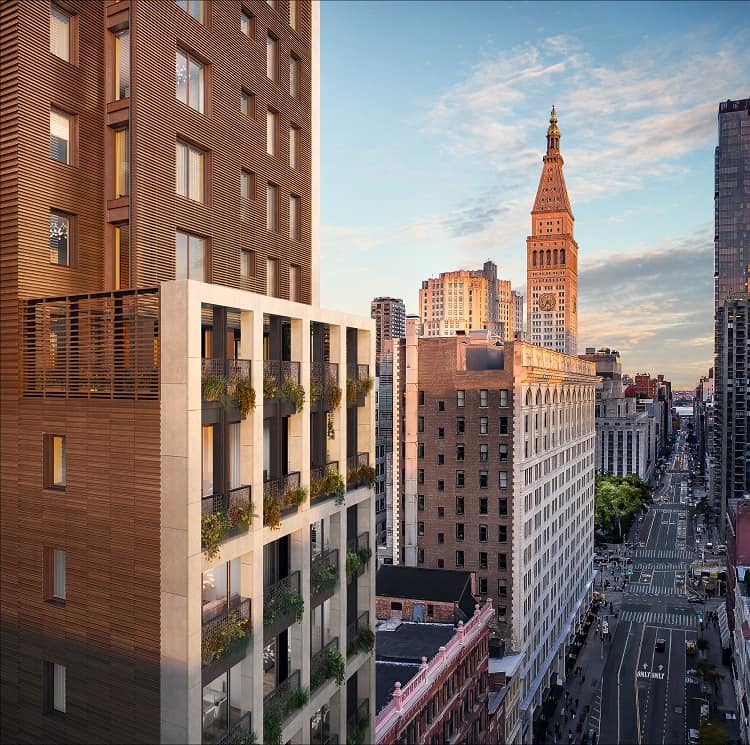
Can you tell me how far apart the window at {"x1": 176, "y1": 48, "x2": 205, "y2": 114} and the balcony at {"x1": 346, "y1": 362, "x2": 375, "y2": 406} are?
1291 cm

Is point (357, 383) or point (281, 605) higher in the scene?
point (357, 383)

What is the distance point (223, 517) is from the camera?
23.2 m

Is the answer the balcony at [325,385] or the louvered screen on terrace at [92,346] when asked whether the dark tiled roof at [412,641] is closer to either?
the balcony at [325,385]

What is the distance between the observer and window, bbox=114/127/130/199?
89.4 feet

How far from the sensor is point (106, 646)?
75.4ft

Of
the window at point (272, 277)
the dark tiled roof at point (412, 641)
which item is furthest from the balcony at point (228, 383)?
the dark tiled roof at point (412, 641)

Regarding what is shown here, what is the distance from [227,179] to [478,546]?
196 ft

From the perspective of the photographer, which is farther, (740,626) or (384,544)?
(384,544)

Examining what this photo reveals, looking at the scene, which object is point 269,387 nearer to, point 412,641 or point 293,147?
point 293,147

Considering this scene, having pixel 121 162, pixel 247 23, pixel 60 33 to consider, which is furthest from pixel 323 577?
pixel 247 23

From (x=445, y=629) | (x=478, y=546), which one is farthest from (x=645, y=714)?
(x=445, y=629)

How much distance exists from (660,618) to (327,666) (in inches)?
4564

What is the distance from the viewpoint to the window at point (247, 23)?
107 feet

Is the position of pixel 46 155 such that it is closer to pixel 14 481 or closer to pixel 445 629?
pixel 14 481
